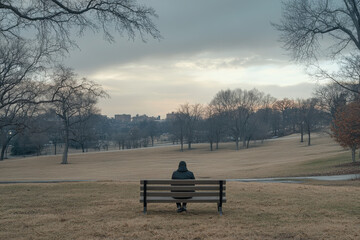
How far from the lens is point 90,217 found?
331 inches

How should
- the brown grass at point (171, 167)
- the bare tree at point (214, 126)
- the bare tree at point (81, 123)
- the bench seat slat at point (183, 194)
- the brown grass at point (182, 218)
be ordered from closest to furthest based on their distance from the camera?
the brown grass at point (182, 218) → the bench seat slat at point (183, 194) → the brown grass at point (171, 167) → the bare tree at point (81, 123) → the bare tree at point (214, 126)

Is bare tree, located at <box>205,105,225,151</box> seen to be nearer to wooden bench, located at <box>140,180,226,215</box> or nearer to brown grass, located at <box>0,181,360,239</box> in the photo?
brown grass, located at <box>0,181,360,239</box>

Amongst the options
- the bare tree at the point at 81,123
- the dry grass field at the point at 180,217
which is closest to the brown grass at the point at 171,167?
the bare tree at the point at 81,123

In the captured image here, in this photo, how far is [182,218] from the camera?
8.23 m

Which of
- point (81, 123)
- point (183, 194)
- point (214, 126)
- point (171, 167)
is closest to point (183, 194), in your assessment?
point (183, 194)

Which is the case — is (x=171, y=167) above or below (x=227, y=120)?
below

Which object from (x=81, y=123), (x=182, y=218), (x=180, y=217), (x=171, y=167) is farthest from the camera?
(x=81, y=123)

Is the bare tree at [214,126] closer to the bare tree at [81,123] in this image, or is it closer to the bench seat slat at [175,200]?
the bare tree at [81,123]

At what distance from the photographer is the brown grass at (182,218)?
682 cm

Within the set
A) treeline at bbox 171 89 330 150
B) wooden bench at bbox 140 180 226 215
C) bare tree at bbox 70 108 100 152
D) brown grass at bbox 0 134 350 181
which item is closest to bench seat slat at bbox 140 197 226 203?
wooden bench at bbox 140 180 226 215

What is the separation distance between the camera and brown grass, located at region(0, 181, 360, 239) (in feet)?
22.4

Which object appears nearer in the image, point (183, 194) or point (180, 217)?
point (180, 217)

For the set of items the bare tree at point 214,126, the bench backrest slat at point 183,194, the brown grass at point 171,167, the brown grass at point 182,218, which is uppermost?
the bare tree at point 214,126

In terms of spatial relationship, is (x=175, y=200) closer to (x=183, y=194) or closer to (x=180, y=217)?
(x=183, y=194)
